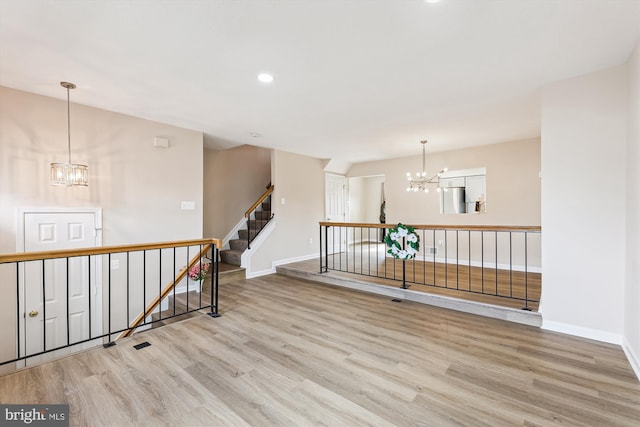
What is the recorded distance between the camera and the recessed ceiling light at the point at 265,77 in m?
2.87

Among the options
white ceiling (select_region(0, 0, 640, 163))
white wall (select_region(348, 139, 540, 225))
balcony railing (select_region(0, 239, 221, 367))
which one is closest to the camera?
white ceiling (select_region(0, 0, 640, 163))

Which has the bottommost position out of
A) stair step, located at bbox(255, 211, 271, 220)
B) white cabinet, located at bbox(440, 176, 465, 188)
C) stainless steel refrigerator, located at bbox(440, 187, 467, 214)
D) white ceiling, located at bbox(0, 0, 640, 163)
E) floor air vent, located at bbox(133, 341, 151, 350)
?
floor air vent, located at bbox(133, 341, 151, 350)

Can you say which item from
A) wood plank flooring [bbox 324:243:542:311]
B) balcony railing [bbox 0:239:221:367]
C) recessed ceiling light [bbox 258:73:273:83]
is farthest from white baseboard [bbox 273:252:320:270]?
recessed ceiling light [bbox 258:73:273:83]

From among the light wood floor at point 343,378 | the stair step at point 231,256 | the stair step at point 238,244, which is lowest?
the light wood floor at point 343,378

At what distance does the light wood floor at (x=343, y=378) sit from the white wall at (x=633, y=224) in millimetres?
243

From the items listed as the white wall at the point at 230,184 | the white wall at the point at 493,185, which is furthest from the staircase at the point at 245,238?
the white wall at the point at 493,185

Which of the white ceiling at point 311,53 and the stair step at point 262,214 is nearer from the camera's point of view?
the white ceiling at point 311,53

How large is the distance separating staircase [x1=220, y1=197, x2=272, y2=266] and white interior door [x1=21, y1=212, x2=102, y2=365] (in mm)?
2417

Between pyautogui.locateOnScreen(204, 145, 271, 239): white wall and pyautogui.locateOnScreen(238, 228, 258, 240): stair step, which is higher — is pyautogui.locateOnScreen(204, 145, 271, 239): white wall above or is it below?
above

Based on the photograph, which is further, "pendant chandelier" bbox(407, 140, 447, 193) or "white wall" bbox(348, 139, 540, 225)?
"pendant chandelier" bbox(407, 140, 447, 193)

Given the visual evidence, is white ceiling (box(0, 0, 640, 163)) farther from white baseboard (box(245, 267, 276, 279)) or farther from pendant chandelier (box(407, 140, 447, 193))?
white baseboard (box(245, 267, 276, 279))

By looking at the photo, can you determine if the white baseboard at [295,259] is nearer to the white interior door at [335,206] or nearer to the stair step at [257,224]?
the white interior door at [335,206]

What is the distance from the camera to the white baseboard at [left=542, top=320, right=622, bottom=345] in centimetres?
279

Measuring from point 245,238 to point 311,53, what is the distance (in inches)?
190
